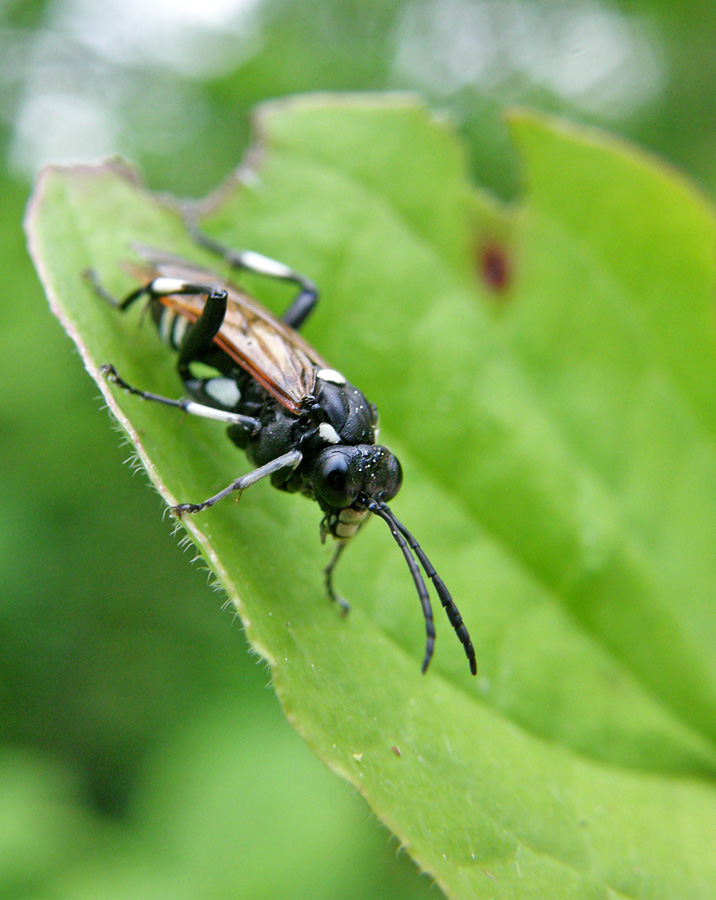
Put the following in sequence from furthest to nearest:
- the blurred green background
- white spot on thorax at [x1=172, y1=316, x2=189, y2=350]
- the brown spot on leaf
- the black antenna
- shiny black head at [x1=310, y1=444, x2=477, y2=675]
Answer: the blurred green background
the brown spot on leaf
white spot on thorax at [x1=172, y1=316, x2=189, y2=350]
shiny black head at [x1=310, y1=444, x2=477, y2=675]
the black antenna

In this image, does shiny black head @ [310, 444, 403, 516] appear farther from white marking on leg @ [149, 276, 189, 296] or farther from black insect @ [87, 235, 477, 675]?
white marking on leg @ [149, 276, 189, 296]

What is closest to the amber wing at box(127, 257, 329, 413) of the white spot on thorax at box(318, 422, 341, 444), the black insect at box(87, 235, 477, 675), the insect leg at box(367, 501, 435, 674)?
the black insect at box(87, 235, 477, 675)

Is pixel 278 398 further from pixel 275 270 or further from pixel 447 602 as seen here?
pixel 447 602

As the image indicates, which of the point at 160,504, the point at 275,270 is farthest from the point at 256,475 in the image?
the point at 160,504

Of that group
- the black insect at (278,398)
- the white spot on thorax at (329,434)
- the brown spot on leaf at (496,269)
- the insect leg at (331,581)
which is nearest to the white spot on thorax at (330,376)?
the black insect at (278,398)

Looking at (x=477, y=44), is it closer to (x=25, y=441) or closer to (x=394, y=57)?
(x=394, y=57)

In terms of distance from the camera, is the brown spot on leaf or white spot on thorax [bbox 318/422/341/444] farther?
the brown spot on leaf

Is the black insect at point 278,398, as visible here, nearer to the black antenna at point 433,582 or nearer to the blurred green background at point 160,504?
the black antenna at point 433,582
